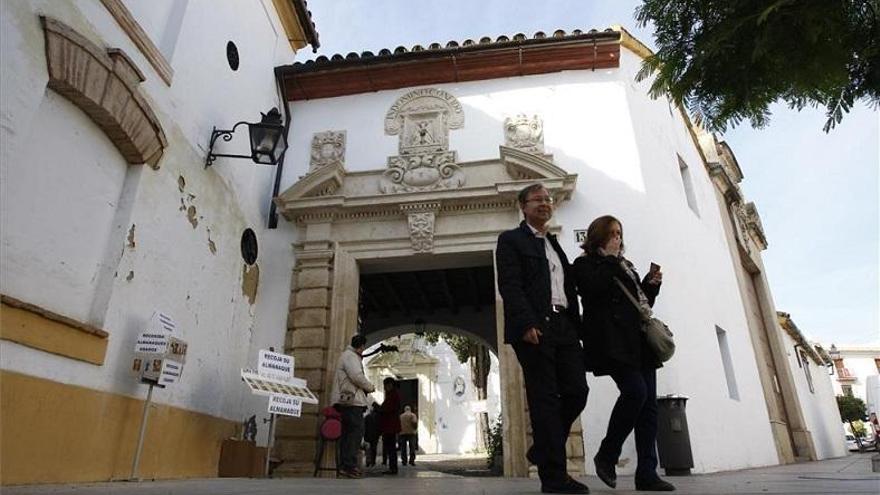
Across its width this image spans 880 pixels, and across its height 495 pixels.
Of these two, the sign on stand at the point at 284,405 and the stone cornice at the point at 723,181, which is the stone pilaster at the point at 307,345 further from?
the stone cornice at the point at 723,181

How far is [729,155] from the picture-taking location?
13609 mm

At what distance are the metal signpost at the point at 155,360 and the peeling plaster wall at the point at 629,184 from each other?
3.77 m

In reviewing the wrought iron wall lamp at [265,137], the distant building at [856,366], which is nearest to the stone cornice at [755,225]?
the wrought iron wall lamp at [265,137]

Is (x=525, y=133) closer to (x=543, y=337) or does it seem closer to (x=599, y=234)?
(x=599, y=234)

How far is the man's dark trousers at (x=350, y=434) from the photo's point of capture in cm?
592

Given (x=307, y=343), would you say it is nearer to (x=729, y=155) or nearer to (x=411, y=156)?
(x=411, y=156)

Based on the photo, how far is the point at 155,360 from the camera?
4465 mm

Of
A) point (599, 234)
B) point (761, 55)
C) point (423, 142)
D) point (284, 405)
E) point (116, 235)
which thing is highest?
point (423, 142)

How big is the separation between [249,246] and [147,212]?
227 centimetres

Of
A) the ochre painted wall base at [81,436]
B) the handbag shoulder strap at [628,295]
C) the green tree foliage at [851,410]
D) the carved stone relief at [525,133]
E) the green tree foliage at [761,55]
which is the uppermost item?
the carved stone relief at [525,133]

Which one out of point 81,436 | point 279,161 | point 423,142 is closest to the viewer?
point 81,436

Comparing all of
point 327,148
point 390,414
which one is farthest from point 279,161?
point 390,414

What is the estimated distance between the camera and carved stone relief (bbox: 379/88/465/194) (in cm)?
754

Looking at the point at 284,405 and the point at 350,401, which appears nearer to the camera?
the point at 284,405
